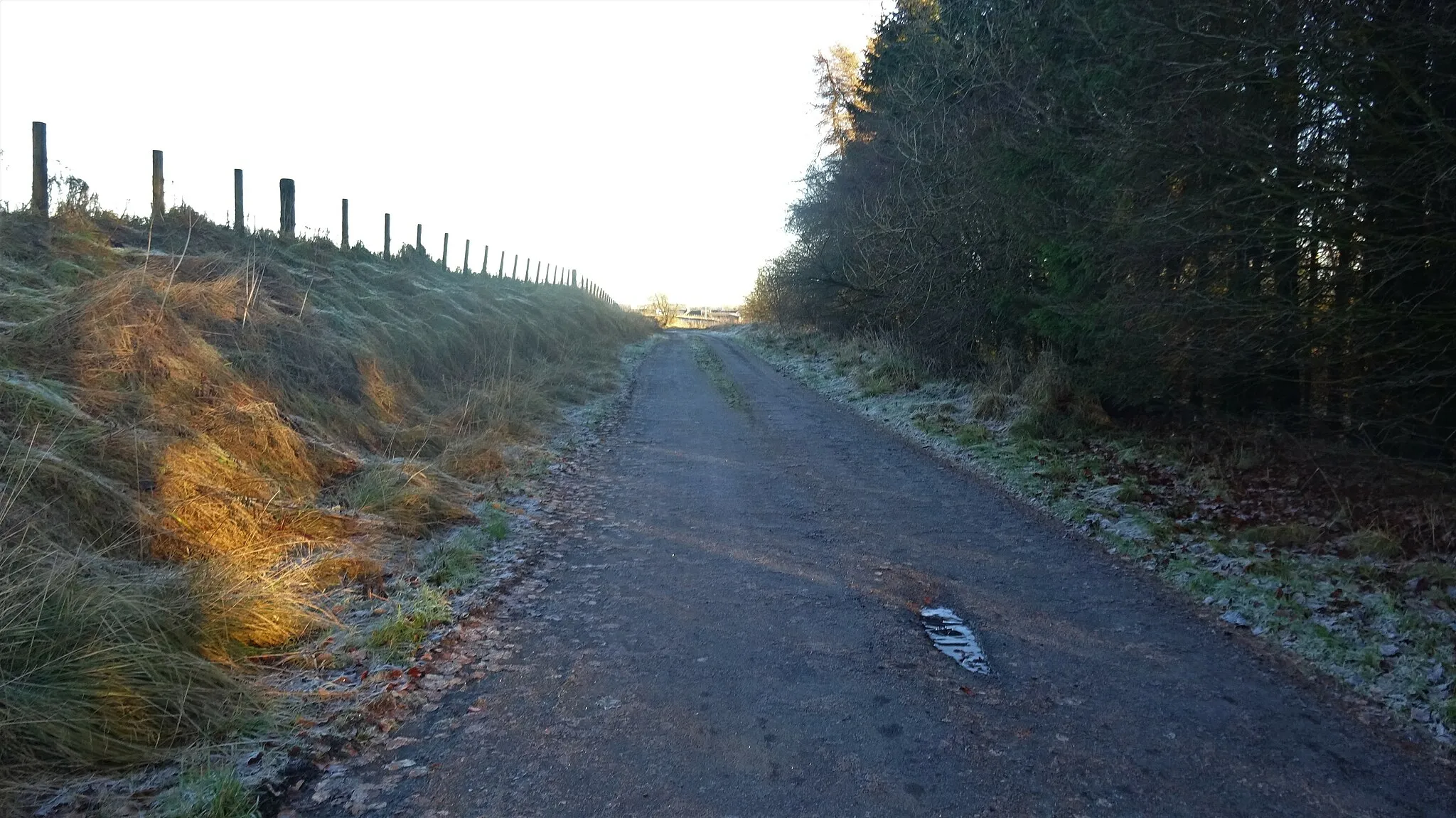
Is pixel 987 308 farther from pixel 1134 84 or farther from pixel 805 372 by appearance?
pixel 805 372

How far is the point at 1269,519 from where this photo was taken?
7.63 meters

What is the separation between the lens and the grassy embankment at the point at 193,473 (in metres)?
3.91

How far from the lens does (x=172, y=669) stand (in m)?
4.09

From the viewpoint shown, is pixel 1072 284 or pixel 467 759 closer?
pixel 467 759

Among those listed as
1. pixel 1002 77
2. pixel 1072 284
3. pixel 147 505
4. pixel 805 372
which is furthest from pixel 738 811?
pixel 805 372

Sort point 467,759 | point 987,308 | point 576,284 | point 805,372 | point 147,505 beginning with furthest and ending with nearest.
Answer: point 576,284
point 805,372
point 987,308
point 147,505
point 467,759

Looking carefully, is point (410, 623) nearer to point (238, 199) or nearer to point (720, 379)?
point (238, 199)

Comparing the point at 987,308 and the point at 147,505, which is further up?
the point at 987,308

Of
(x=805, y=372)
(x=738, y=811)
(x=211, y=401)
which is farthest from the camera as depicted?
(x=805, y=372)

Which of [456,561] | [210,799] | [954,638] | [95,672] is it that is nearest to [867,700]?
[954,638]

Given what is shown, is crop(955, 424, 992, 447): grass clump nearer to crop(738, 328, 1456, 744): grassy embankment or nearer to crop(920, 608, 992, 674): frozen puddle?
crop(738, 328, 1456, 744): grassy embankment

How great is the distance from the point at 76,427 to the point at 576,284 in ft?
154

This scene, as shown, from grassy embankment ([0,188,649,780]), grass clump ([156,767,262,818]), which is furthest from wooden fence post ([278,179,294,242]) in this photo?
grass clump ([156,767,262,818])

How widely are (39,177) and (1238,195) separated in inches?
496
